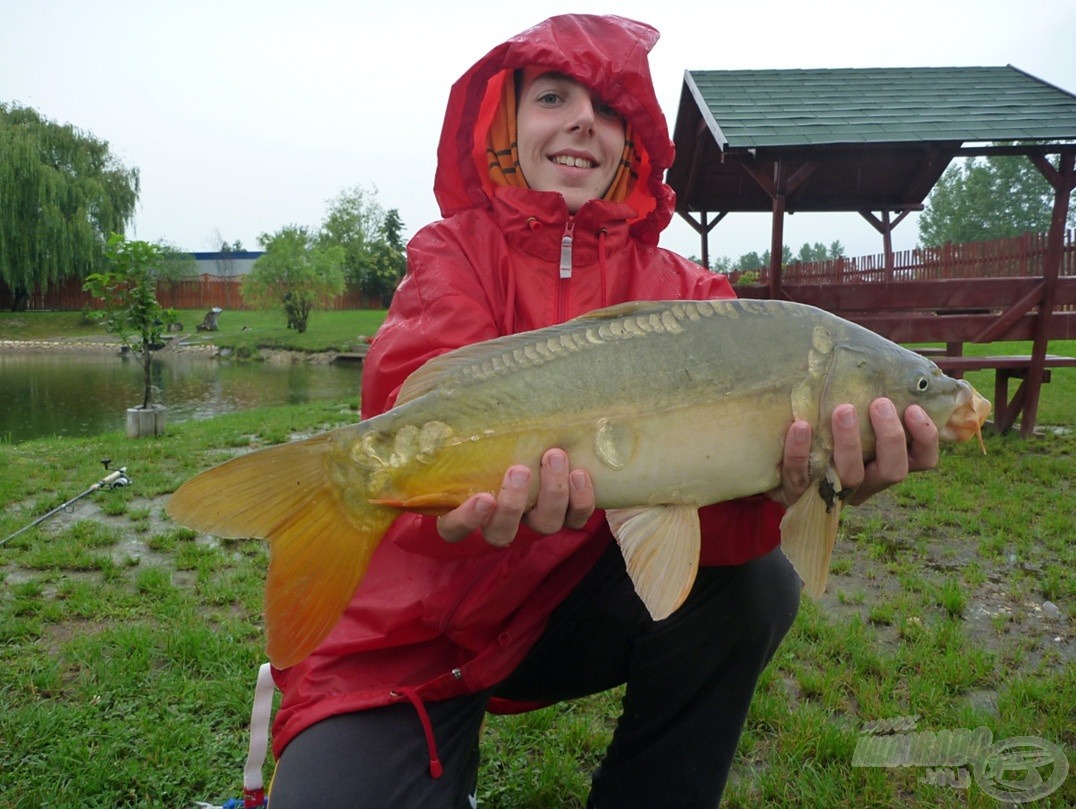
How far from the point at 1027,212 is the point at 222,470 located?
183ft

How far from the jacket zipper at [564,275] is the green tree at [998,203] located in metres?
52.0

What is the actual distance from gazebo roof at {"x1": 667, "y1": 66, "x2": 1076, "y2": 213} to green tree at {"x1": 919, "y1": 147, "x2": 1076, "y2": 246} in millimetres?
43909

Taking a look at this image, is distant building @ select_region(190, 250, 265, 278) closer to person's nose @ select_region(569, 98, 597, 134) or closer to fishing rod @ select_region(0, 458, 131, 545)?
fishing rod @ select_region(0, 458, 131, 545)

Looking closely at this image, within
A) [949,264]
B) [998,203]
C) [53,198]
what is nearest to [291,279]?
[53,198]

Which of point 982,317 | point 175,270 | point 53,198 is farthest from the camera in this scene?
point 175,270

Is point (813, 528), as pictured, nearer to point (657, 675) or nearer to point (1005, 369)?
point (657, 675)

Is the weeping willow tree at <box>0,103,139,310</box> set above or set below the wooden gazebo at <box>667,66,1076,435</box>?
above

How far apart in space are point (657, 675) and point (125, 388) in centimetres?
1524

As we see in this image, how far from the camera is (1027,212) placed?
153 ft

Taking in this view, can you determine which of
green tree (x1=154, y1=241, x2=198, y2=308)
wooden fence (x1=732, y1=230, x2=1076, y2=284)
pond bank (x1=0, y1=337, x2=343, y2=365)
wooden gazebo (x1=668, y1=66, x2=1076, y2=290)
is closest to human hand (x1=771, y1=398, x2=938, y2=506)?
wooden gazebo (x1=668, y1=66, x2=1076, y2=290)

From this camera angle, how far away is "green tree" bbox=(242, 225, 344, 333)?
92.0ft

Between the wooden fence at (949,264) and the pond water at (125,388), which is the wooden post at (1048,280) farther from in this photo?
the pond water at (125,388)

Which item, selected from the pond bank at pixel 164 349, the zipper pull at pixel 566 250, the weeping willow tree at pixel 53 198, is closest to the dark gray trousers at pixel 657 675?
the zipper pull at pixel 566 250

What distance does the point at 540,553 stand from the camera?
162 centimetres
